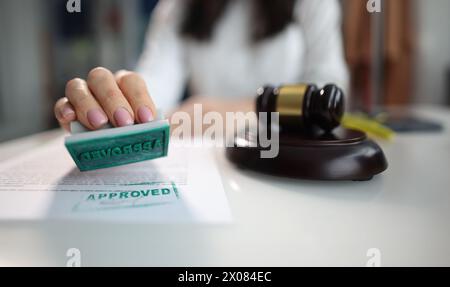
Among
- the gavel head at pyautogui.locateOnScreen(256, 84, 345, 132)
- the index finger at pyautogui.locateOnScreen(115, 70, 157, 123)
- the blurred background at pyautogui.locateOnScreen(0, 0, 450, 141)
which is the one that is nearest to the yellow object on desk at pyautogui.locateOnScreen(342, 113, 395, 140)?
the gavel head at pyautogui.locateOnScreen(256, 84, 345, 132)

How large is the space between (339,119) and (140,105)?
184mm

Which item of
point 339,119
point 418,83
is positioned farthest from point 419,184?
point 418,83

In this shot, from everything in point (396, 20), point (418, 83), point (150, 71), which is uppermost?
point (396, 20)

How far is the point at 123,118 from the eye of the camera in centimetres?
29

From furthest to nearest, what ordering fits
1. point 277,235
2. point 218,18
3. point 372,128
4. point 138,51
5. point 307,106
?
point 138,51
point 218,18
point 372,128
point 307,106
point 277,235

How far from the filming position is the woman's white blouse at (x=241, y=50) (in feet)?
3.30

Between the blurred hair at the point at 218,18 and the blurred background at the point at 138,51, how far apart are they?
1.17 feet

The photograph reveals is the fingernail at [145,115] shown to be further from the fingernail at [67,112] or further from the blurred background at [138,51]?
the blurred background at [138,51]

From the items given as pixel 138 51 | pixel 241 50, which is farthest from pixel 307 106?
pixel 138 51

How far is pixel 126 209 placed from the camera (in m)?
0.25

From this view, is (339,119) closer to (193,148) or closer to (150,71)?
(193,148)

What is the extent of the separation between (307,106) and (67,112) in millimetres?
213

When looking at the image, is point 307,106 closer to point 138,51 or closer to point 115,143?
point 115,143

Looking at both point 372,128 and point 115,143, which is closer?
point 115,143
